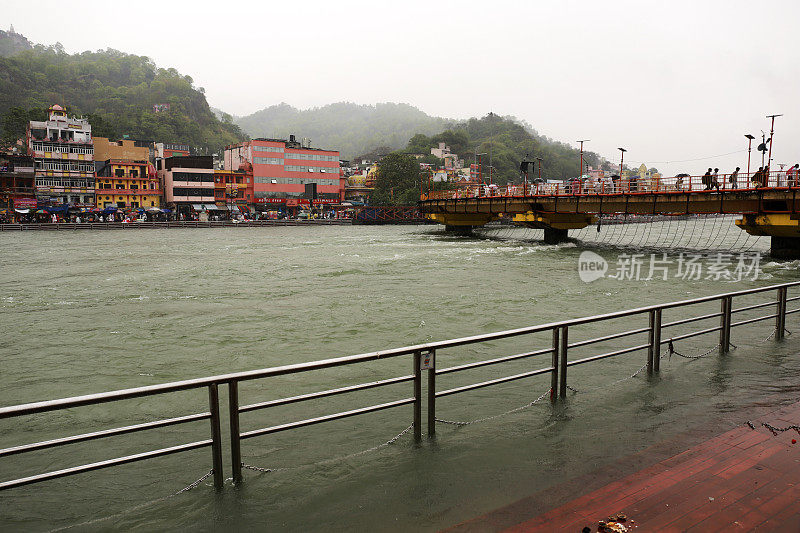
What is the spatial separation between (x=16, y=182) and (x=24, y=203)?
3.67 meters

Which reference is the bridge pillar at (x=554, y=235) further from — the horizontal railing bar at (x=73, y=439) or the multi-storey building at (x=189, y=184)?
the multi-storey building at (x=189, y=184)

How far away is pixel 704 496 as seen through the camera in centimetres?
409

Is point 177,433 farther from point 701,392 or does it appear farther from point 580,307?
point 580,307

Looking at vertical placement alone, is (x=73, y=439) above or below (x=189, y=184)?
below

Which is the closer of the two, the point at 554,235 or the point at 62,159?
the point at 554,235

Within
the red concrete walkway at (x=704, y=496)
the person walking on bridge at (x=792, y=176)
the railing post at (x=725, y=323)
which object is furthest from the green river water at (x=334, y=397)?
the person walking on bridge at (x=792, y=176)

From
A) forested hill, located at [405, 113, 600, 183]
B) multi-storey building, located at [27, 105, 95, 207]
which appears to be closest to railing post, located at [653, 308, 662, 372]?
multi-storey building, located at [27, 105, 95, 207]

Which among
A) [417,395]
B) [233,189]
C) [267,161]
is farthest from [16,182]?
[417,395]

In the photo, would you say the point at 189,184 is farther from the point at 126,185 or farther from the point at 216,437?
the point at 216,437

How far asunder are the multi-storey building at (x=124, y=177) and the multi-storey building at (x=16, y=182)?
8350mm

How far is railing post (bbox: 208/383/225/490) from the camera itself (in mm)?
4242

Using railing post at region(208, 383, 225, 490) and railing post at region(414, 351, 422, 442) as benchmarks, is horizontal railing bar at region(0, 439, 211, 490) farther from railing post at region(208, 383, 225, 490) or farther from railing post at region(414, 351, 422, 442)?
railing post at region(414, 351, 422, 442)

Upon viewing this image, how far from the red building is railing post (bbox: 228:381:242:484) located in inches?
3500

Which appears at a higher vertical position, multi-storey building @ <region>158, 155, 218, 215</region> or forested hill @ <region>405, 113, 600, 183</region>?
forested hill @ <region>405, 113, 600, 183</region>
